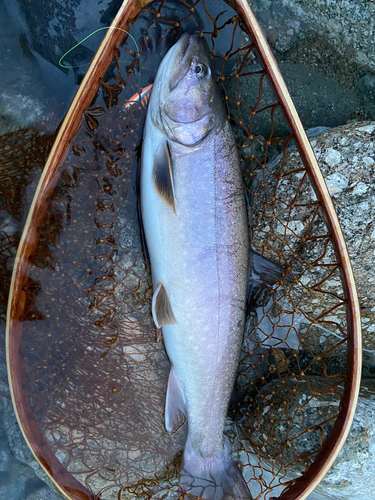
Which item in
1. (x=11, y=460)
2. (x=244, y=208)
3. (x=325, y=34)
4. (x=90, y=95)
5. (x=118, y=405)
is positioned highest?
(x=90, y=95)

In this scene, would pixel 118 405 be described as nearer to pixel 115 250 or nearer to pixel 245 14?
pixel 115 250

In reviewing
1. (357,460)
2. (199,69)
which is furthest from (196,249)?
(357,460)

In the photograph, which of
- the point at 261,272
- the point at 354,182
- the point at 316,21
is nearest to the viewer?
the point at 354,182

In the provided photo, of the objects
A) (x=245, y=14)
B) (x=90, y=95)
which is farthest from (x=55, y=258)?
(x=245, y=14)

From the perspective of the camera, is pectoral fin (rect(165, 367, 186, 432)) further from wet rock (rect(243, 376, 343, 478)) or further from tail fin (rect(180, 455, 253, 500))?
wet rock (rect(243, 376, 343, 478))

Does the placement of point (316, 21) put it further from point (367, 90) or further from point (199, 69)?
point (199, 69)
